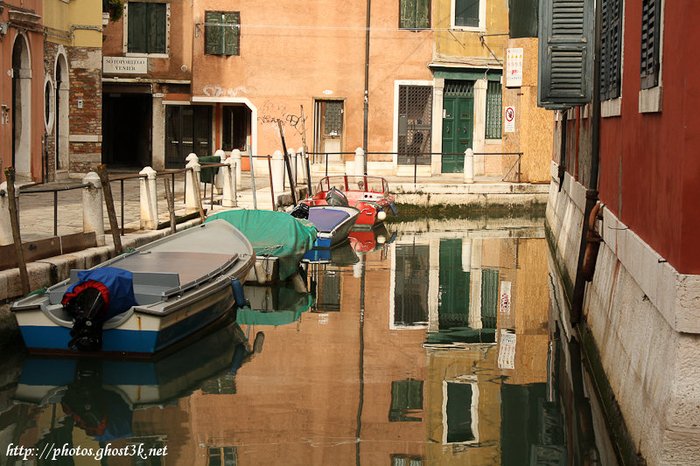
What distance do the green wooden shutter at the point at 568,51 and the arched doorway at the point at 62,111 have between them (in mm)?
15725

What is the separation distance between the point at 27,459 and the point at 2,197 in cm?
495

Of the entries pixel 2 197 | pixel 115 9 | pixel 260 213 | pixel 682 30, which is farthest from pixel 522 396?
pixel 115 9

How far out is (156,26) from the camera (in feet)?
120

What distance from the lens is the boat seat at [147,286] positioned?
1252cm

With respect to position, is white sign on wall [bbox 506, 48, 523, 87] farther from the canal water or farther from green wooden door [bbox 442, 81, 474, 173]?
the canal water

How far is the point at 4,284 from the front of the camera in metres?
12.9

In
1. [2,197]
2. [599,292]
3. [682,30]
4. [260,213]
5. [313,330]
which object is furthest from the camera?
[260,213]

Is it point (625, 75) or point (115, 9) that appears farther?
point (115, 9)

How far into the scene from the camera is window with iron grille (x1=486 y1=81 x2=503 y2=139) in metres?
37.3

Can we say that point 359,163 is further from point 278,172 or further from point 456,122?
point 456,122

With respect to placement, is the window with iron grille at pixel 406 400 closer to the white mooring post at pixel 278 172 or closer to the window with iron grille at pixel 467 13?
the white mooring post at pixel 278 172

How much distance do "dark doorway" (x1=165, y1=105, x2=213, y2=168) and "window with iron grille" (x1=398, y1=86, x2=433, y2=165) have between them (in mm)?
5892

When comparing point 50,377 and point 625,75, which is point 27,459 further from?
point 625,75

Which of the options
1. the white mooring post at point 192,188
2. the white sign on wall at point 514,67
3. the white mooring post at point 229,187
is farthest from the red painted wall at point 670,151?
the white sign on wall at point 514,67
